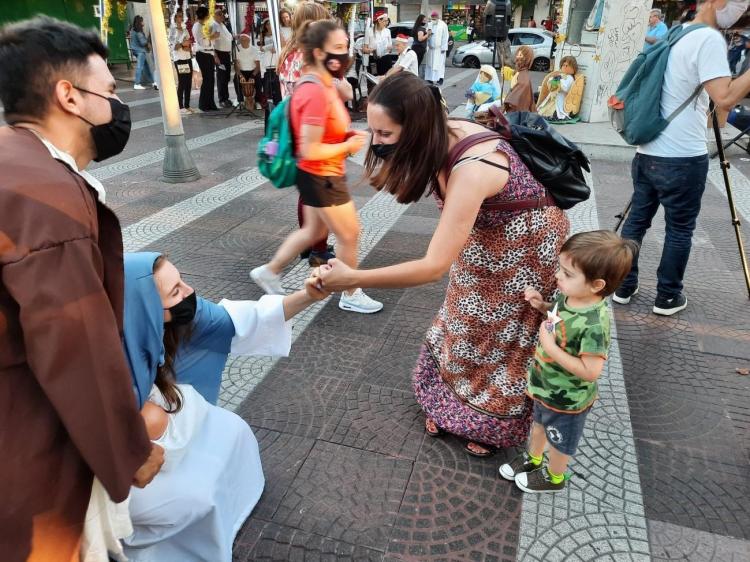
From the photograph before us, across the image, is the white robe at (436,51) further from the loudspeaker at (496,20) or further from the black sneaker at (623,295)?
the black sneaker at (623,295)

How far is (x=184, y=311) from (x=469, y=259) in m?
1.12

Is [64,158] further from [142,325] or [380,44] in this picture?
[380,44]

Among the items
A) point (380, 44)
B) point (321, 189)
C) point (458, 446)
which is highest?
point (380, 44)

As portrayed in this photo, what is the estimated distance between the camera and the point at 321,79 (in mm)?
3553

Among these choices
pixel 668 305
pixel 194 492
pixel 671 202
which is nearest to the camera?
pixel 194 492

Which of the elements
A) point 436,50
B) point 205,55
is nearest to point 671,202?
point 205,55

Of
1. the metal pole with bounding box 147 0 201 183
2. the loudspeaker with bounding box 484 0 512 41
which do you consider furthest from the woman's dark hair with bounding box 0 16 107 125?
the loudspeaker with bounding box 484 0 512 41

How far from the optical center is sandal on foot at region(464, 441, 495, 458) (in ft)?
8.42

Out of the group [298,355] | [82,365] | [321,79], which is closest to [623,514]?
[298,355]

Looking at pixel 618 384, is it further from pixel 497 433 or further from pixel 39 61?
pixel 39 61

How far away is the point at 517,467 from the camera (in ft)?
8.13

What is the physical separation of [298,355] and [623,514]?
1899mm

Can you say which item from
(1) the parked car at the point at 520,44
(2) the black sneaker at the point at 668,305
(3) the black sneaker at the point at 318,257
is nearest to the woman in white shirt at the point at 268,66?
(3) the black sneaker at the point at 318,257

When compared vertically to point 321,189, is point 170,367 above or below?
below
